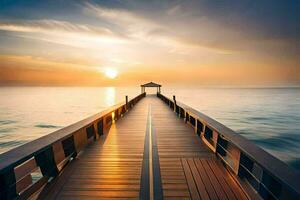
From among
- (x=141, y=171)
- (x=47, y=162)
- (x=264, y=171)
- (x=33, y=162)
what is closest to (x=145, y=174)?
(x=141, y=171)

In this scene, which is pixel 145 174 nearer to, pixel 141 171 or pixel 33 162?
pixel 141 171

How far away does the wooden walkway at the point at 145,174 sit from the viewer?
10.6 feet

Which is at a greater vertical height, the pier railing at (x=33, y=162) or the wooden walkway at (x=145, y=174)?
the pier railing at (x=33, y=162)

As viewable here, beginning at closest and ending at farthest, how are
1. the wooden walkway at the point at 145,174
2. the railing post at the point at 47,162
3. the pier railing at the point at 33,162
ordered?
1. the pier railing at the point at 33,162
2. the wooden walkway at the point at 145,174
3. the railing post at the point at 47,162

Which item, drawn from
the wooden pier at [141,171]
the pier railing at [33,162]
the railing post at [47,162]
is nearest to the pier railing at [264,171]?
the wooden pier at [141,171]

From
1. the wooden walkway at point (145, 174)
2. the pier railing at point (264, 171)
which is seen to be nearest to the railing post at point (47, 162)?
the wooden walkway at point (145, 174)

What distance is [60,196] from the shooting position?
3135 mm

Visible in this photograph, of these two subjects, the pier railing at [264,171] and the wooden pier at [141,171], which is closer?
the pier railing at [264,171]

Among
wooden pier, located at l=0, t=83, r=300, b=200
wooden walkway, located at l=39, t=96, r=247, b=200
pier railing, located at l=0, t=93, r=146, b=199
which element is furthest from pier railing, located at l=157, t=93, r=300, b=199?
pier railing, located at l=0, t=93, r=146, b=199

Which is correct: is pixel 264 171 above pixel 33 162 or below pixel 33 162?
above

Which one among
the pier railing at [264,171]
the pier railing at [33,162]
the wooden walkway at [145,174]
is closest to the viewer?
the pier railing at [264,171]

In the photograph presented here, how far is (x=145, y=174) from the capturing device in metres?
3.96

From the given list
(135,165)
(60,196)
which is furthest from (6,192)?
(135,165)

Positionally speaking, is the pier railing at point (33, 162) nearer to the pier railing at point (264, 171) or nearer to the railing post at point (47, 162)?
the railing post at point (47, 162)
